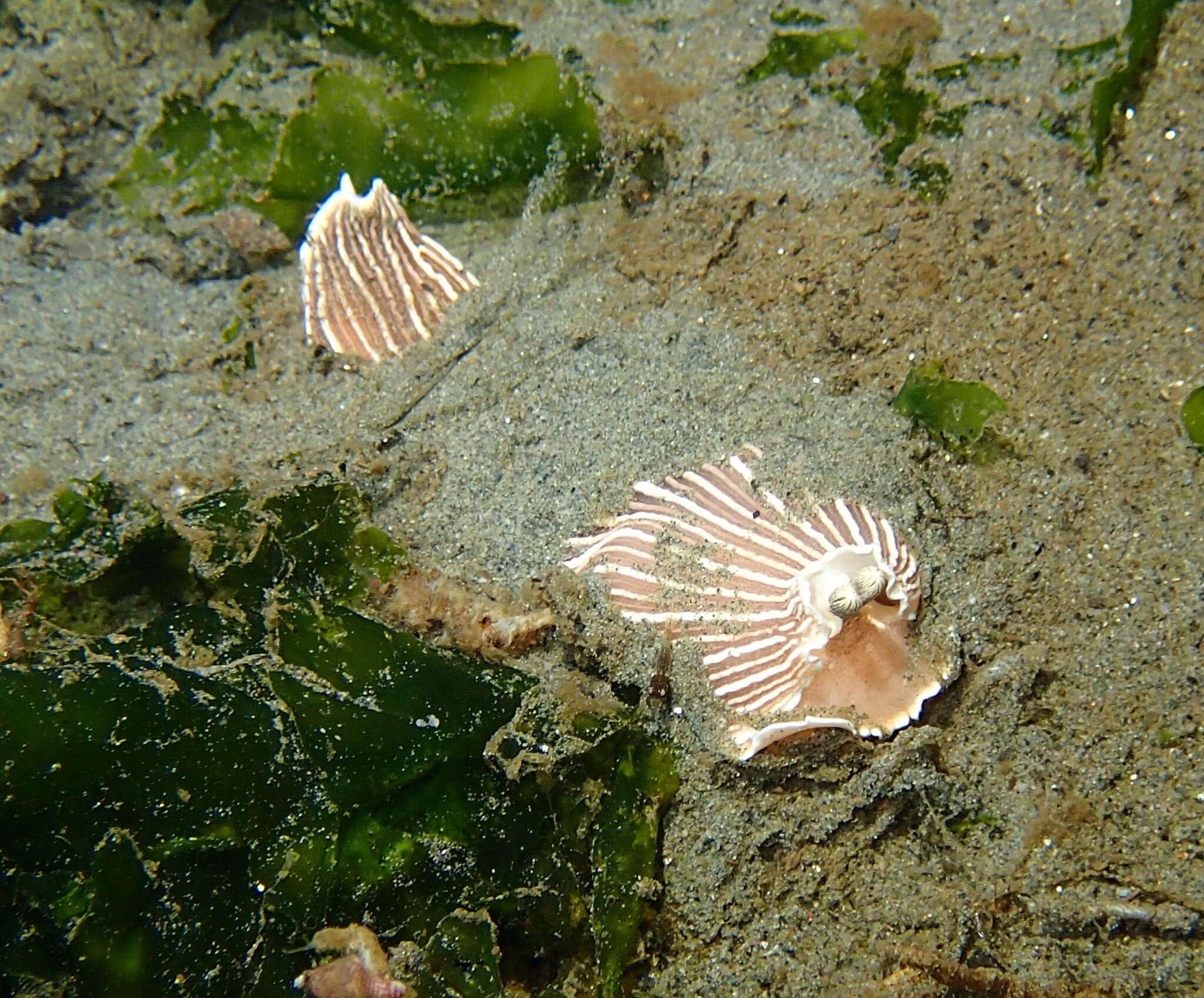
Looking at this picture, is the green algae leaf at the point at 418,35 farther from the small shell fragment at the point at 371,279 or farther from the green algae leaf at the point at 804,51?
the green algae leaf at the point at 804,51

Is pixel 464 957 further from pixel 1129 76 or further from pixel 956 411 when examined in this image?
pixel 1129 76

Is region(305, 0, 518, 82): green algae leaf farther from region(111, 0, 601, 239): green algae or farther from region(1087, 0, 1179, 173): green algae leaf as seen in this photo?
region(1087, 0, 1179, 173): green algae leaf

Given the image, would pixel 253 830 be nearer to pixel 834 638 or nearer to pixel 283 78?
pixel 834 638

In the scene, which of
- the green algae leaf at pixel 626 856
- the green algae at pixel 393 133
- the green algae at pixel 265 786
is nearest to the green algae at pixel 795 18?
the green algae at pixel 393 133

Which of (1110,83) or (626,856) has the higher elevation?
(1110,83)

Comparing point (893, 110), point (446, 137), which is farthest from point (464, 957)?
point (893, 110)
